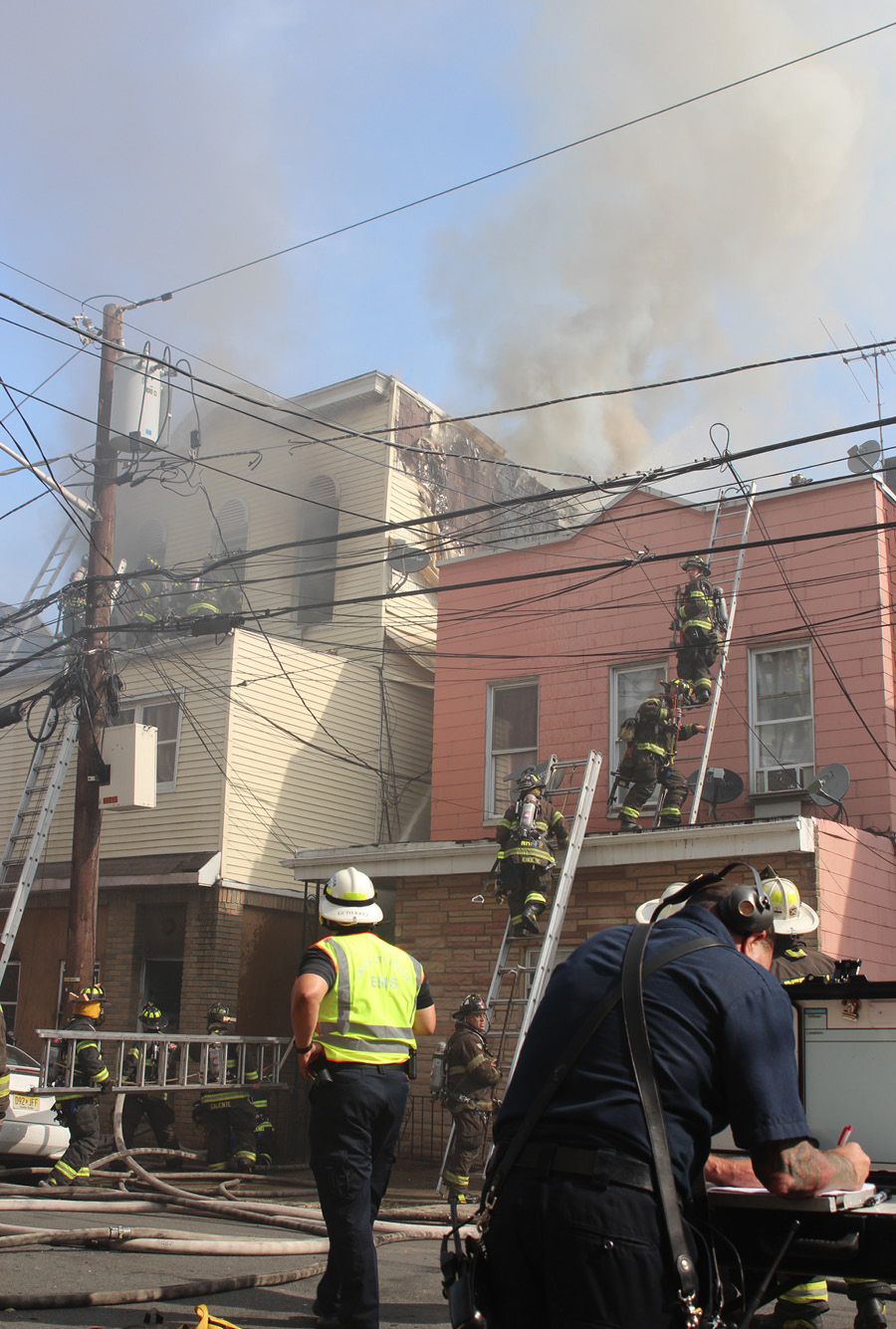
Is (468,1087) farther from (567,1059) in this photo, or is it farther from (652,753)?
(567,1059)

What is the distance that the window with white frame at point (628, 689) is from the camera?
1507 centimetres

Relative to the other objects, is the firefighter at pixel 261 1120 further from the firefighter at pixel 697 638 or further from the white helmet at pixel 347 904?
the white helmet at pixel 347 904

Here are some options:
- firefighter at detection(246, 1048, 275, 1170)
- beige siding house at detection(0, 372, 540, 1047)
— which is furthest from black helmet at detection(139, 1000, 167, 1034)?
beige siding house at detection(0, 372, 540, 1047)

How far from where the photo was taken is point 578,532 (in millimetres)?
16328

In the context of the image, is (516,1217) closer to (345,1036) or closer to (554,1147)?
(554,1147)

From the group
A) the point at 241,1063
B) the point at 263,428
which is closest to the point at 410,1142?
the point at 241,1063

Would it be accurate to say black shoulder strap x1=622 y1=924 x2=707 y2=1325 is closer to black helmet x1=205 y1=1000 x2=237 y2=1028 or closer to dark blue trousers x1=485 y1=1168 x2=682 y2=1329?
dark blue trousers x1=485 y1=1168 x2=682 y2=1329

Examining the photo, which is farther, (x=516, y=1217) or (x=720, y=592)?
(x=720, y=592)

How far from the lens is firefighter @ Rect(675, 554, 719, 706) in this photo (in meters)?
13.3

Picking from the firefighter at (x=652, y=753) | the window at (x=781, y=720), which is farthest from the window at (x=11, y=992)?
the window at (x=781, y=720)

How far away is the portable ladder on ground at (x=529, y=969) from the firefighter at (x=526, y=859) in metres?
0.17

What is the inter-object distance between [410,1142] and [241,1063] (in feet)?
6.59

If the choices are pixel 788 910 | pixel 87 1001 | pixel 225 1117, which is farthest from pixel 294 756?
pixel 788 910

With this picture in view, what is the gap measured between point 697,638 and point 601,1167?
11.3 metres
